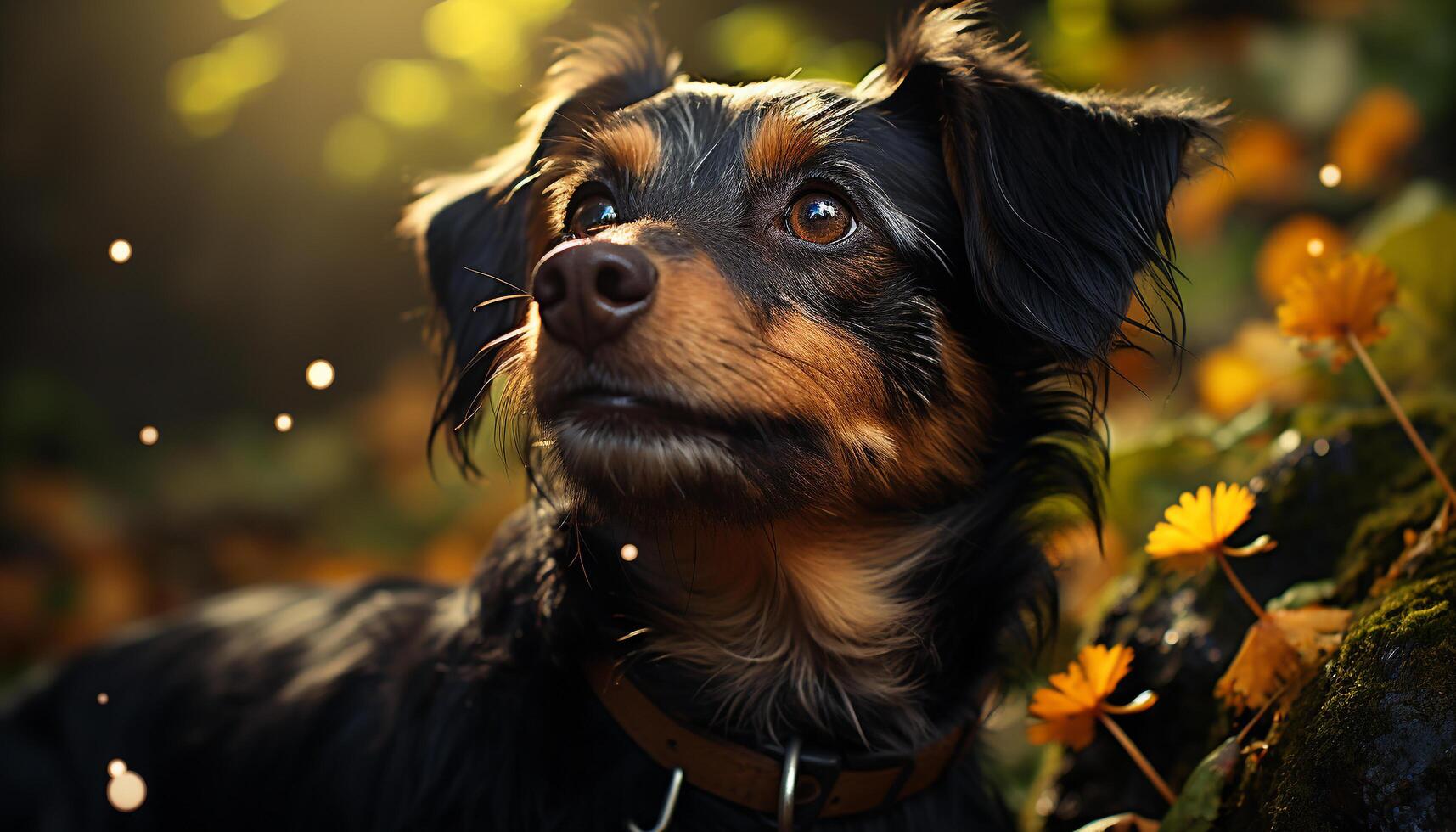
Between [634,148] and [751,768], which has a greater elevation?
[634,148]

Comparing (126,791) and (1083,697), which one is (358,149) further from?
(1083,697)

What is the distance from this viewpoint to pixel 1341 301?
187 cm

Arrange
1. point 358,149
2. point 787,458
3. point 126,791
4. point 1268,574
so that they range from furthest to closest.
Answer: point 358,149 < point 126,791 < point 1268,574 < point 787,458

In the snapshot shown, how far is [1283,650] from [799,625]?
82cm

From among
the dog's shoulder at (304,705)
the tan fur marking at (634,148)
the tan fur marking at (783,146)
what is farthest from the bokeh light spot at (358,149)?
the tan fur marking at (783,146)

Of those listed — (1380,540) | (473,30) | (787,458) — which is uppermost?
(473,30)

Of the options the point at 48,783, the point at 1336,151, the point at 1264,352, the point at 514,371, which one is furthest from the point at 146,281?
the point at 1336,151

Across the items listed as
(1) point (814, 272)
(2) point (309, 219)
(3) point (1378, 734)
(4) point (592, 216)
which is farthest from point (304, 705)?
(2) point (309, 219)

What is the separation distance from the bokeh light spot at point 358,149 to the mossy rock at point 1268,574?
11.5 feet

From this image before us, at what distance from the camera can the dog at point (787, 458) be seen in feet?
5.93

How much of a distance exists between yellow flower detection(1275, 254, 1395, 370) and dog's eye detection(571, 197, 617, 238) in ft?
3.94

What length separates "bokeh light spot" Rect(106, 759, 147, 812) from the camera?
107 inches

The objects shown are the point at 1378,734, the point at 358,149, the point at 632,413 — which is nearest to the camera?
the point at 1378,734

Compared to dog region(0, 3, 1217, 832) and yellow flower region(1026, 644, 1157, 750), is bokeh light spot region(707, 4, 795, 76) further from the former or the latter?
yellow flower region(1026, 644, 1157, 750)
